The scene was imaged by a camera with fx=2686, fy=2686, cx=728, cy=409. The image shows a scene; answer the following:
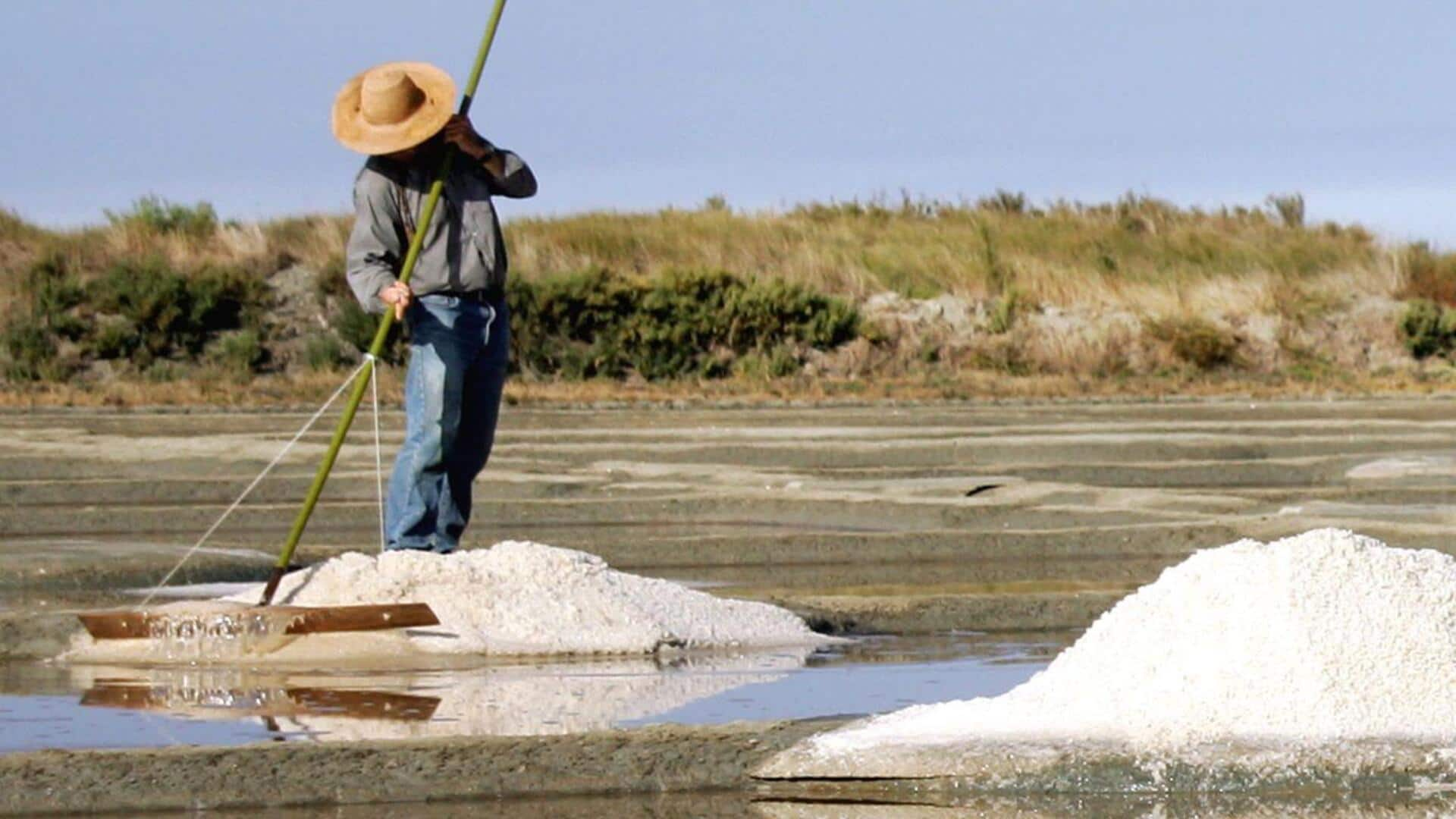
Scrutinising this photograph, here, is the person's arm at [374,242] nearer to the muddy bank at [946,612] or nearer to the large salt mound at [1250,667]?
the muddy bank at [946,612]

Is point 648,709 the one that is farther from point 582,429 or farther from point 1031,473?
point 582,429

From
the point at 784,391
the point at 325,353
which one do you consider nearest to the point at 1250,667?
the point at 784,391

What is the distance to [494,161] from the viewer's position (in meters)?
7.93

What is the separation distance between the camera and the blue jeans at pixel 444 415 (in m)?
7.94

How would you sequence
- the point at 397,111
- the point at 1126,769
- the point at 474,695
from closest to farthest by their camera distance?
the point at 1126,769
the point at 474,695
the point at 397,111

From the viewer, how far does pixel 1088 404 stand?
2384 cm

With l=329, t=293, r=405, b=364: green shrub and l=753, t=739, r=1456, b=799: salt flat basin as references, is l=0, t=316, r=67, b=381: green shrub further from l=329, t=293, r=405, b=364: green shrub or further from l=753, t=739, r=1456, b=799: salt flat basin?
l=753, t=739, r=1456, b=799: salt flat basin

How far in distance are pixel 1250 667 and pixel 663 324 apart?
2571 cm

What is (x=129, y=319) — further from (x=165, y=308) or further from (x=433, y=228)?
(x=433, y=228)

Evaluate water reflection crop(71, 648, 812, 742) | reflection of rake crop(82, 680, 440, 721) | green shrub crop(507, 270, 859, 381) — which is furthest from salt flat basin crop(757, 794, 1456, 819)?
green shrub crop(507, 270, 859, 381)

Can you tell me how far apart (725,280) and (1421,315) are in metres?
8.50

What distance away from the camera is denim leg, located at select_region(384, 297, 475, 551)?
793 centimetres

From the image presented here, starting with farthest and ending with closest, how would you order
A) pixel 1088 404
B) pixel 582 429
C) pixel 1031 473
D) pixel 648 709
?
pixel 1088 404 < pixel 582 429 < pixel 1031 473 < pixel 648 709

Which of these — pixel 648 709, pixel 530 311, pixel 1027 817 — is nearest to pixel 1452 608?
pixel 1027 817
